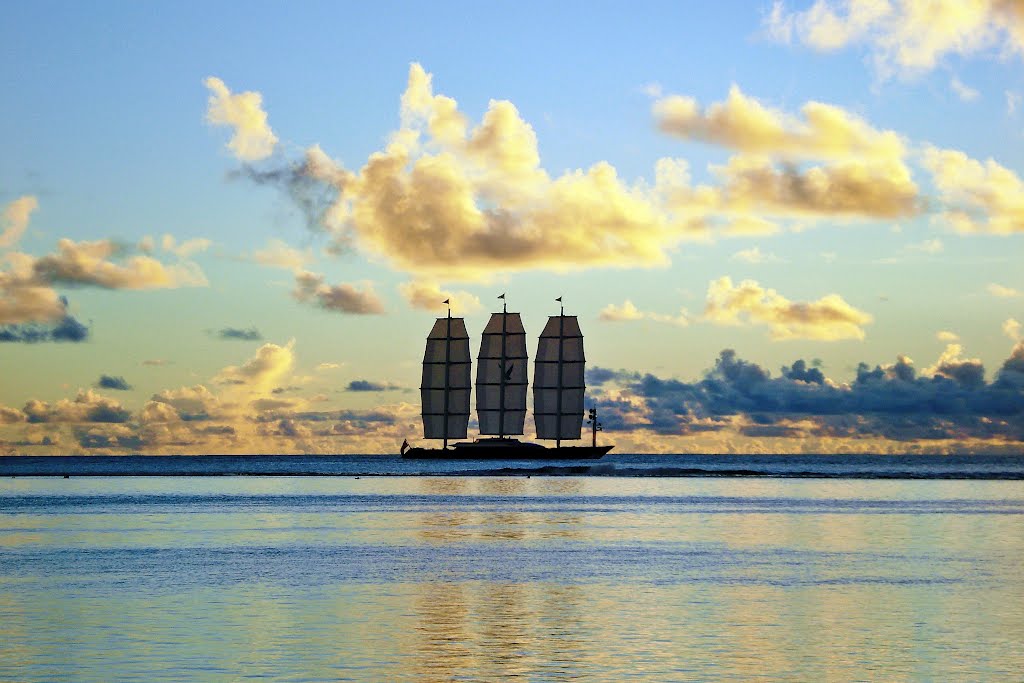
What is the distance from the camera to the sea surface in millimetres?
30984

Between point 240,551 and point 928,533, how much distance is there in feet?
110

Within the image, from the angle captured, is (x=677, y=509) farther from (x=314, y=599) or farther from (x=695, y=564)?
(x=314, y=599)

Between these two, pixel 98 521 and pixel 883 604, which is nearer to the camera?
pixel 883 604

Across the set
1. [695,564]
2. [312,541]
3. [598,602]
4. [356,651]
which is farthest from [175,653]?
[312,541]

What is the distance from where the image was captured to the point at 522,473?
627 feet

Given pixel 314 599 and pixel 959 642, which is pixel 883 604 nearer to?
pixel 959 642

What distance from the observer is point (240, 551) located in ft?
199

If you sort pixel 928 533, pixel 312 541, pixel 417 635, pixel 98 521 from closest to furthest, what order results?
pixel 417 635 → pixel 312 541 → pixel 928 533 → pixel 98 521

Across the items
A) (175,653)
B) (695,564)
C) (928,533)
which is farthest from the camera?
(928,533)

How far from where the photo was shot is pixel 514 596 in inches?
1722

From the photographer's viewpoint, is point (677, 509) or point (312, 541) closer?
point (312, 541)

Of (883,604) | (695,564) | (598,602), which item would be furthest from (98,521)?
(883,604)

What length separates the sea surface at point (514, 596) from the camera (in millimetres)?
30984

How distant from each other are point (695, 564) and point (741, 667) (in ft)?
77.0
